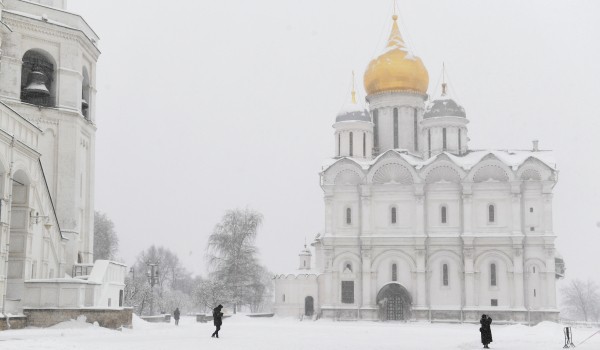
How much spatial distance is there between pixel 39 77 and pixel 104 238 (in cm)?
3694

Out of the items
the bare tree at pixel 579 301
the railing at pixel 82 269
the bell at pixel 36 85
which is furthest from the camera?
the bare tree at pixel 579 301

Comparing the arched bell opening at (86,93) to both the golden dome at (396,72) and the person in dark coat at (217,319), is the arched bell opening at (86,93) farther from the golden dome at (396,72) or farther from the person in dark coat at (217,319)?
the golden dome at (396,72)

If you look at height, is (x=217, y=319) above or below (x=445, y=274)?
below

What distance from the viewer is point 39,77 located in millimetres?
28469

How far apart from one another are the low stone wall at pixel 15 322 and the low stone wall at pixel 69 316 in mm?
344

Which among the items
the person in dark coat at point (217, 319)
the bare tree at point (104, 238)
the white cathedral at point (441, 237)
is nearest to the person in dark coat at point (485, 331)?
the person in dark coat at point (217, 319)

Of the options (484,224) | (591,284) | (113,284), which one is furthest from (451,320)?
(591,284)

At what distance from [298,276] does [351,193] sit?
7010 millimetres

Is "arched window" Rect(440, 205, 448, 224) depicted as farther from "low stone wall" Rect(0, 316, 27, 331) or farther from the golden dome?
"low stone wall" Rect(0, 316, 27, 331)

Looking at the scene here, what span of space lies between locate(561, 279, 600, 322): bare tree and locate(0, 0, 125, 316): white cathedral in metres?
78.3

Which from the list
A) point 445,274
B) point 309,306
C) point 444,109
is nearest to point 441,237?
point 445,274

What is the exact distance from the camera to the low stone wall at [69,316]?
74.9ft

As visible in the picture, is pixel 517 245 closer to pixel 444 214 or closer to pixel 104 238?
pixel 444 214

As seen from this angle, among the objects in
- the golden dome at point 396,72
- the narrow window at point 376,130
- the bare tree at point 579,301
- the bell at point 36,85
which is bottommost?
the bare tree at point 579,301
